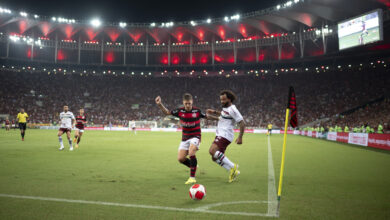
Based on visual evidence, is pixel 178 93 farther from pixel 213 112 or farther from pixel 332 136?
pixel 213 112

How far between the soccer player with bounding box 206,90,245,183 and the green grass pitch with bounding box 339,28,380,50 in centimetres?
3199

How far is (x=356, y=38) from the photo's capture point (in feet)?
111

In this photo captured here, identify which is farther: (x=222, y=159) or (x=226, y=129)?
(x=226, y=129)

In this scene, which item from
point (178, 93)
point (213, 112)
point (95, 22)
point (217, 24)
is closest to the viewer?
point (213, 112)

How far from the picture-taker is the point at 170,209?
4094mm

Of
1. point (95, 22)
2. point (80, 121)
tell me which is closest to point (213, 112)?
point (80, 121)

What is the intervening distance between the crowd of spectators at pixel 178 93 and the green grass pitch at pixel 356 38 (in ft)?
34.3

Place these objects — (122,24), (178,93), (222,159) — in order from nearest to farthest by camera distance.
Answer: (222,159), (122,24), (178,93)

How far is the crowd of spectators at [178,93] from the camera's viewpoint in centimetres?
4650

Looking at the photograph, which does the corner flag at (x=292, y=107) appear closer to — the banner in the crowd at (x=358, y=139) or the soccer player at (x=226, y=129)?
the soccer player at (x=226, y=129)

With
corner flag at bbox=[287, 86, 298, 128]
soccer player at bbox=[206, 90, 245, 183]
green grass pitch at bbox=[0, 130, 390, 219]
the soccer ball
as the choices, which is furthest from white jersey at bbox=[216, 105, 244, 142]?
the soccer ball

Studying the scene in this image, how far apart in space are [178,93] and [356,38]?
35468mm

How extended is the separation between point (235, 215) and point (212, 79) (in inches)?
2322

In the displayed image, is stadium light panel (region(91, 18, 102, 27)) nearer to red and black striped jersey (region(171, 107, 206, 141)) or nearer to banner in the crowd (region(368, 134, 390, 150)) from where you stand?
banner in the crowd (region(368, 134, 390, 150))
